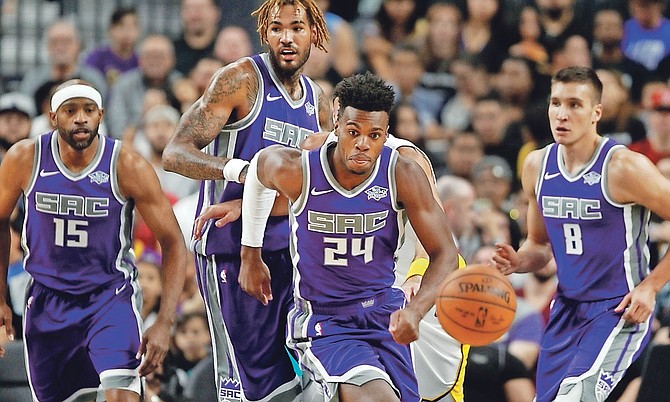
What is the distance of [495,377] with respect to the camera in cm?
848

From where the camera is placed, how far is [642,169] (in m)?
6.80

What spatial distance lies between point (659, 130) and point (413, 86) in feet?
9.05

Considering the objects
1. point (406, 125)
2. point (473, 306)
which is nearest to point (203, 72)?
point (406, 125)

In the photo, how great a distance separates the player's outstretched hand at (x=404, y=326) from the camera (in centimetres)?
570

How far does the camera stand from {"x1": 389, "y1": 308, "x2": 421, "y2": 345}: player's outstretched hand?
570 cm

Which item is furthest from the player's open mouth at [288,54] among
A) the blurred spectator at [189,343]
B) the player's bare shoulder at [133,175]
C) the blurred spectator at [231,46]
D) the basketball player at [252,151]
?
the blurred spectator at [231,46]

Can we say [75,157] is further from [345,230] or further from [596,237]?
[596,237]

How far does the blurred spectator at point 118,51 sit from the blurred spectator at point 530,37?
3.86m

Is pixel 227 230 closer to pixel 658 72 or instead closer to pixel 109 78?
pixel 109 78

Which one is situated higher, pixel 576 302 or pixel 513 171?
pixel 513 171

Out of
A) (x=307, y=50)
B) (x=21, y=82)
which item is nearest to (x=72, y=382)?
(x=307, y=50)

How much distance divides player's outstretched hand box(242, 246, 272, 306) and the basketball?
96cm

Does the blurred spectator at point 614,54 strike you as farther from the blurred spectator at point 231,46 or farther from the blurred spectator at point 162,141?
the blurred spectator at point 162,141

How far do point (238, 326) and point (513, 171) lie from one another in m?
5.45
